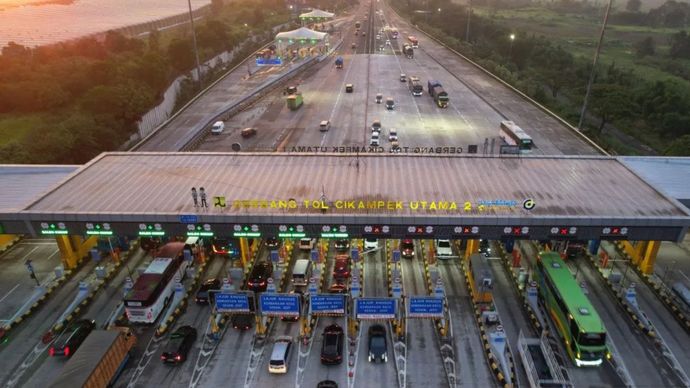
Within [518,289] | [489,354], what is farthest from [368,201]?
[518,289]

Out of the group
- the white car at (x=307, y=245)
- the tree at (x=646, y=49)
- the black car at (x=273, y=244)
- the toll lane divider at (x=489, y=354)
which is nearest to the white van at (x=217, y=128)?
the black car at (x=273, y=244)

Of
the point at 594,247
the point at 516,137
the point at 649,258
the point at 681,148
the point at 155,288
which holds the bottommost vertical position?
the point at 594,247

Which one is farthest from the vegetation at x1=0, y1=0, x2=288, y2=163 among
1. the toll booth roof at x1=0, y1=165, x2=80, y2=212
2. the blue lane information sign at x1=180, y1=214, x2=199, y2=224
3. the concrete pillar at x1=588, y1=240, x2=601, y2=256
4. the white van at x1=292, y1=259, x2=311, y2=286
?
the concrete pillar at x1=588, y1=240, x2=601, y2=256

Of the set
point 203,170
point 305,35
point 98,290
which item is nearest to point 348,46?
point 305,35

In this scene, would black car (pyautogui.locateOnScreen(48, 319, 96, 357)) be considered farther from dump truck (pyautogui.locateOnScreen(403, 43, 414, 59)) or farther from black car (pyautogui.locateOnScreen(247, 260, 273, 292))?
dump truck (pyautogui.locateOnScreen(403, 43, 414, 59))

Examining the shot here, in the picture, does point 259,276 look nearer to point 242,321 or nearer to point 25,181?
point 242,321

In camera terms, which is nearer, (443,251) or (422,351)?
(422,351)
